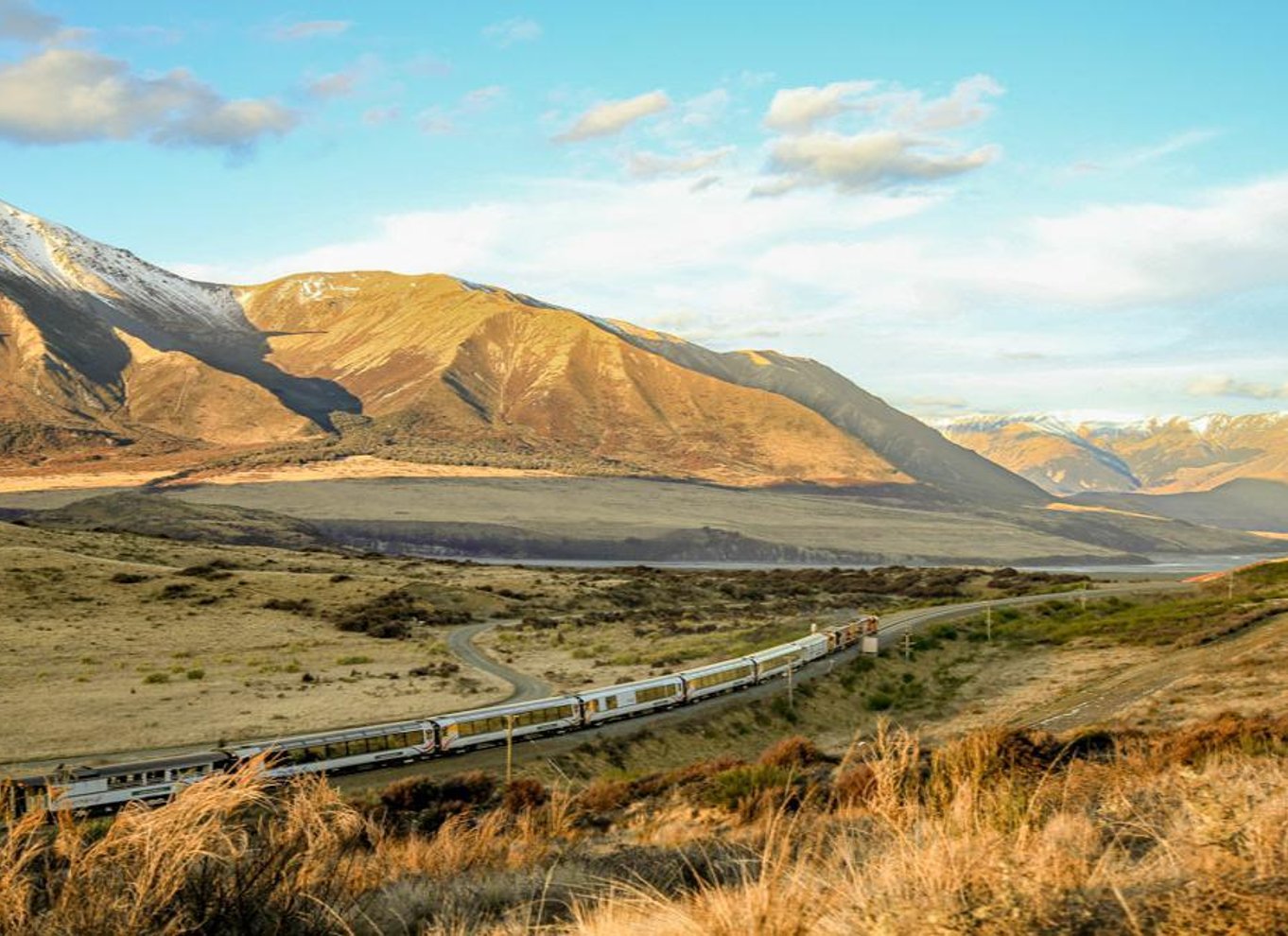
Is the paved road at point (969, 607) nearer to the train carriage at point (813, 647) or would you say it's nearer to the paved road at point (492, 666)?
the train carriage at point (813, 647)

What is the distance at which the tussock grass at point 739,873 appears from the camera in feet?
20.4

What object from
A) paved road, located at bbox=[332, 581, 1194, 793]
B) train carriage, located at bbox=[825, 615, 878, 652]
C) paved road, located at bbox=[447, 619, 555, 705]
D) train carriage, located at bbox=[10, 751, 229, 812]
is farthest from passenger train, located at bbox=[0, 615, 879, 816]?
paved road, located at bbox=[447, 619, 555, 705]

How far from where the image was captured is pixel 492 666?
6194 centimetres

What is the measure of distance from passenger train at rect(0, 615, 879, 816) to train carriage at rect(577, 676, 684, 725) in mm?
41

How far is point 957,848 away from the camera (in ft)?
24.1

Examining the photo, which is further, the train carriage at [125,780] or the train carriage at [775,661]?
the train carriage at [775,661]

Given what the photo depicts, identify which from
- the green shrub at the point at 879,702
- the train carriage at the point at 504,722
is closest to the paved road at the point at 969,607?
the green shrub at the point at 879,702

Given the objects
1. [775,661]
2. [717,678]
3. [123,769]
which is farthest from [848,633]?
[123,769]

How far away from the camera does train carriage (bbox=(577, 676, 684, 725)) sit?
139 ft

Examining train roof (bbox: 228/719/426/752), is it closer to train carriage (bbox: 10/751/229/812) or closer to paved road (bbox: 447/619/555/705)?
train carriage (bbox: 10/751/229/812)

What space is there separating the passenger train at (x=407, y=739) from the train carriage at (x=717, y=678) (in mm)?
47

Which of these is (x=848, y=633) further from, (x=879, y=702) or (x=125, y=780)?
(x=125, y=780)

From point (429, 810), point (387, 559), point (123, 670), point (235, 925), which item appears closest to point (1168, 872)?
point (235, 925)

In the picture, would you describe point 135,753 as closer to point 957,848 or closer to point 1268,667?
point 957,848
